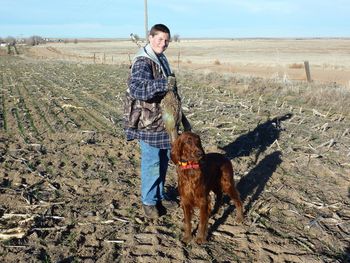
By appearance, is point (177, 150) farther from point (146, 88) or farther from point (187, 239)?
point (187, 239)

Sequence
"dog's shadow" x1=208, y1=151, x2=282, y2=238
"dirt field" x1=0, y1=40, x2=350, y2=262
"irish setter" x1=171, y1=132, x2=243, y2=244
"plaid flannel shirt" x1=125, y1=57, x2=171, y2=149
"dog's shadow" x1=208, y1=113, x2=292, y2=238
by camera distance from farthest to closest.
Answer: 1. "dog's shadow" x1=208, y1=113, x2=292, y2=238
2. "dog's shadow" x1=208, y1=151, x2=282, y2=238
3. "dirt field" x1=0, y1=40, x2=350, y2=262
4. "plaid flannel shirt" x1=125, y1=57, x2=171, y2=149
5. "irish setter" x1=171, y1=132, x2=243, y2=244

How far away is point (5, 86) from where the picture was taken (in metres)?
18.1

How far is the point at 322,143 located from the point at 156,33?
5.21 m

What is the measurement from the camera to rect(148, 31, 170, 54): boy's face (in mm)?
4532

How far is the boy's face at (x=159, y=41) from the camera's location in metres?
4.53

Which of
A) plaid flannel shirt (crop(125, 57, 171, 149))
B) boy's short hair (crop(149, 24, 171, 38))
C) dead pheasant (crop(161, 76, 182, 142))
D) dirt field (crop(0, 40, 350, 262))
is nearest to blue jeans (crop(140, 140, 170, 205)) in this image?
plaid flannel shirt (crop(125, 57, 171, 149))

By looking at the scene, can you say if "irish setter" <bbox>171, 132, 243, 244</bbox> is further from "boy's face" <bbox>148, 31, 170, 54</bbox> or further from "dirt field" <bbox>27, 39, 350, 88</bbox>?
"dirt field" <bbox>27, 39, 350, 88</bbox>

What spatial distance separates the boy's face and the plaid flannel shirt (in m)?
0.16

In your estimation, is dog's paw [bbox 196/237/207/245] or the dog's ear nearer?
the dog's ear

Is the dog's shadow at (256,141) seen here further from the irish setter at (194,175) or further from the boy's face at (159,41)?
the boy's face at (159,41)

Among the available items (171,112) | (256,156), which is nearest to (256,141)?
(256,156)

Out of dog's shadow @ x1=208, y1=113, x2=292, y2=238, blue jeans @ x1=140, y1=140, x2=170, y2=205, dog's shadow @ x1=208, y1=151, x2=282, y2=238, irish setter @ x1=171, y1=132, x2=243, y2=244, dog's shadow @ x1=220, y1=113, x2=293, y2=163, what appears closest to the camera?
irish setter @ x1=171, y1=132, x2=243, y2=244

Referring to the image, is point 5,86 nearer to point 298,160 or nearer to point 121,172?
point 121,172

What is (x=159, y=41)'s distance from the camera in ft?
15.0
